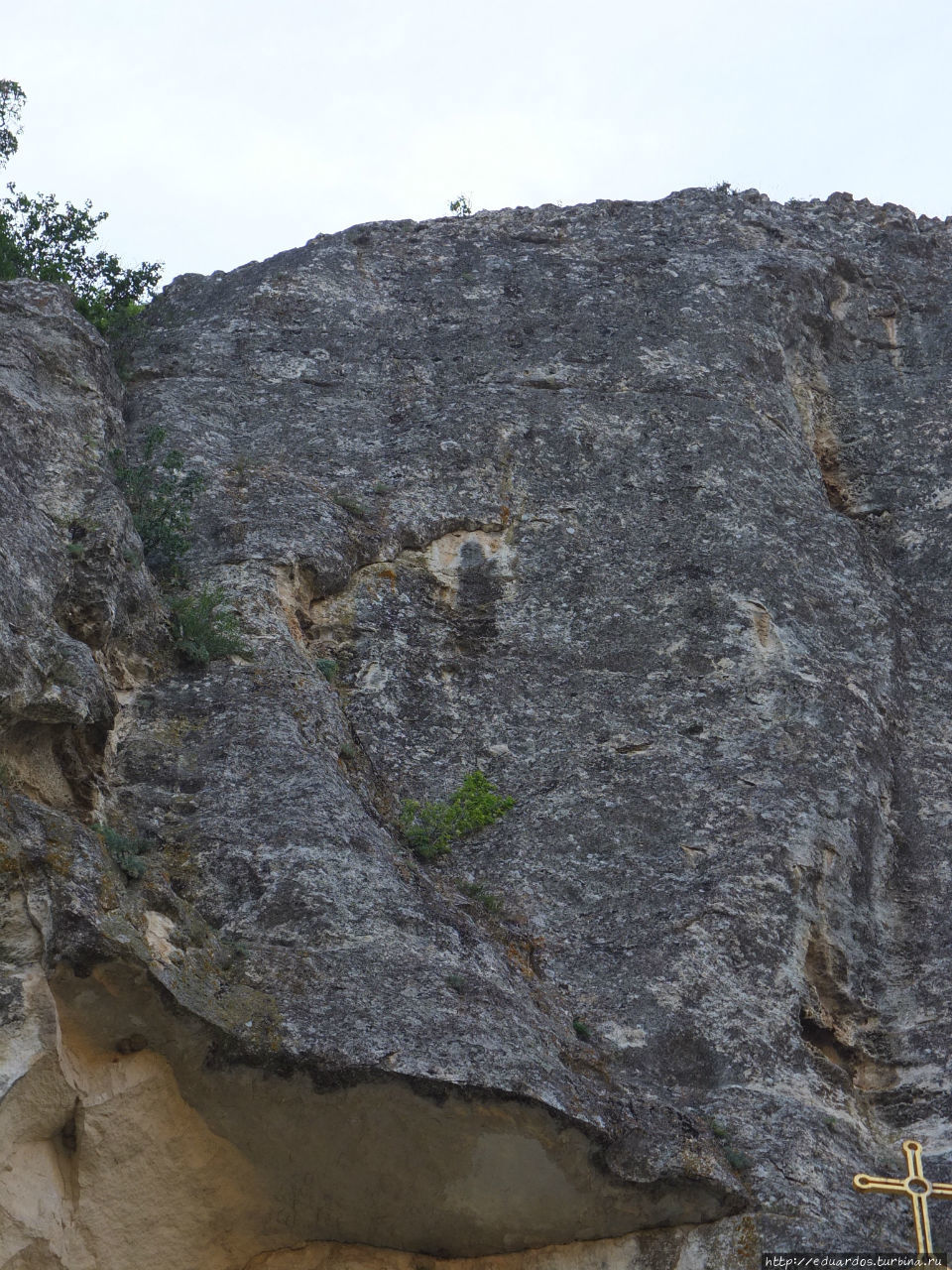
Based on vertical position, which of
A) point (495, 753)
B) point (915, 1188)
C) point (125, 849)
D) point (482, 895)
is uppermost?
point (495, 753)

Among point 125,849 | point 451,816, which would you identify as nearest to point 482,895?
point 451,816

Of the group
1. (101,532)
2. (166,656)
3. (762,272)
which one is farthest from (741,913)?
(762,272)

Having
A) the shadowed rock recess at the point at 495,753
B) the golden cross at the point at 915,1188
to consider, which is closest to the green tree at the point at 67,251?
the shadowed rock recess at the point at 495,753

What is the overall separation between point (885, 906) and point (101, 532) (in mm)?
6915

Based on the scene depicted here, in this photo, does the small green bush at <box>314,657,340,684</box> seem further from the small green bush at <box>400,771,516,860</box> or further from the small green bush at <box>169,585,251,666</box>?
the small green bush at <box>400,771,516,860</box>

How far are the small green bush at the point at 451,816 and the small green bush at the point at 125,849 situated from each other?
2.38 metres

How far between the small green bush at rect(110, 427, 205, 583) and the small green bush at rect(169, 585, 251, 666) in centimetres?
72

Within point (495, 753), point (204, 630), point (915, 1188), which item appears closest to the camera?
point (915, 1188)

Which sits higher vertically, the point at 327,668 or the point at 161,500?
the point at 161,500

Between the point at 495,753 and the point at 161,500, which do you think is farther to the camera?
the point at 161,500

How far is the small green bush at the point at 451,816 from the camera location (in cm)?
1380

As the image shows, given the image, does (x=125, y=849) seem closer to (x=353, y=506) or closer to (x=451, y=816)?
(x=451, y=816)

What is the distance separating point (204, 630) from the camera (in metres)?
14.3

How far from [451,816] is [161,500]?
4.25 m
